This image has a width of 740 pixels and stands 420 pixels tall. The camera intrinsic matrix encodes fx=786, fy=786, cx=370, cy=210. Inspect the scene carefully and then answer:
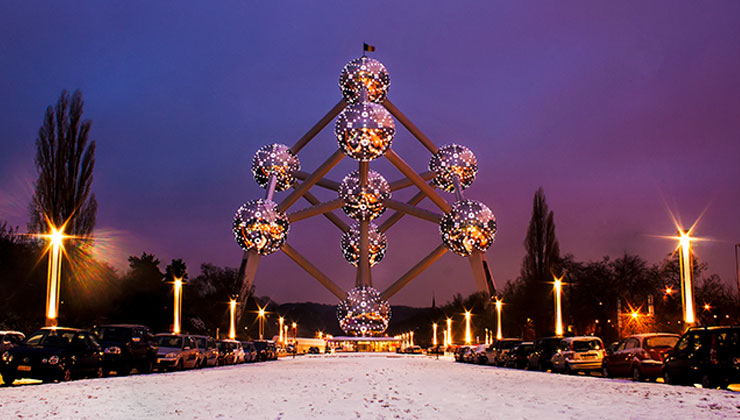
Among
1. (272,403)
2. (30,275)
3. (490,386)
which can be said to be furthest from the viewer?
(30,275)

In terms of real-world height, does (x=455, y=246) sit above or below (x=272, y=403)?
above

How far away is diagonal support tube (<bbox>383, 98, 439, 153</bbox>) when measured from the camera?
66250 millimetres

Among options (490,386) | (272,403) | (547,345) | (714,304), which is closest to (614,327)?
(714,304)

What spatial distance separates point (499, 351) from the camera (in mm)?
37094

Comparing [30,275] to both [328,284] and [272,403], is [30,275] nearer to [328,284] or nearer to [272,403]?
[328,284]

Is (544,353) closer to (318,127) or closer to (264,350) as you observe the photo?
(264,350)

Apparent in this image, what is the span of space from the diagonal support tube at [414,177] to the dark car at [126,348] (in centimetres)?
3754

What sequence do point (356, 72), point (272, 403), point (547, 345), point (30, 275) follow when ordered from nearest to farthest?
point (272, 403), point (547, 345), point (30, 275), point (356, 72)

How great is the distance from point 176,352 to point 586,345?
14.1 m

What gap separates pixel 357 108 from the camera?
5428 cm

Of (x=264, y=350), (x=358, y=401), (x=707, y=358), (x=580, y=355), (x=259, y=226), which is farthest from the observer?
(x=259, y=226)

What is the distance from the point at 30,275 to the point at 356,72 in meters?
27.0

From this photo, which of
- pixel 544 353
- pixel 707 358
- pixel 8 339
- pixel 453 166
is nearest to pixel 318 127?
pixel 453 166

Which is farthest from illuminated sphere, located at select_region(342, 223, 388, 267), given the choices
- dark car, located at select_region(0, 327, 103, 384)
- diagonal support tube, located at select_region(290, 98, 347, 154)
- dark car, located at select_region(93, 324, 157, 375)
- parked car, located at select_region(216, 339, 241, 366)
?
dark car, located at select_region(0, 327, 103, 384)
